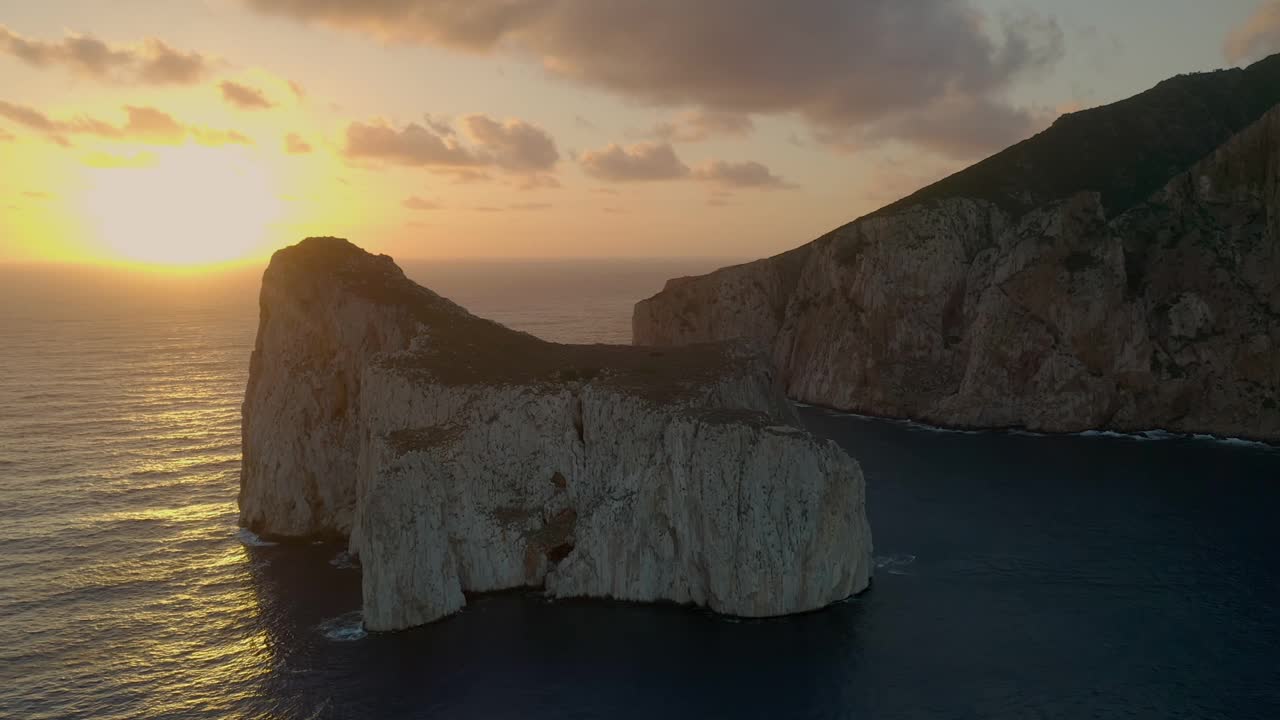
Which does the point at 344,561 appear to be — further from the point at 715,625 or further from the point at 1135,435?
the point at 1135,435

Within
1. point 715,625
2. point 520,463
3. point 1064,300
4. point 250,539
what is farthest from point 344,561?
point 1064,300

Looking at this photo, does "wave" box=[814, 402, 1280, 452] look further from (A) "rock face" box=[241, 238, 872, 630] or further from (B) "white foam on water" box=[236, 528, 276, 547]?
(B) "white foam on water" box=[236, 528, 276, 547]

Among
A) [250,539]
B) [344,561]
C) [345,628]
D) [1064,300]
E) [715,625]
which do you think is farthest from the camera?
[1064,300]

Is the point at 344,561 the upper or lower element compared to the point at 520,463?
lower

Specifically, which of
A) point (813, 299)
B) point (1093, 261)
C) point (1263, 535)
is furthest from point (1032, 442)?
point (813, 299)

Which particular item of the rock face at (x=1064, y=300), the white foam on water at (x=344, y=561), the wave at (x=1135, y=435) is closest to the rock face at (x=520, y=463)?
the white foam on water at (x=344, y=561)

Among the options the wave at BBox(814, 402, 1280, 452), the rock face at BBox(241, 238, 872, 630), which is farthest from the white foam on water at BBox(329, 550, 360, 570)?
the wave at BBox(814, 402, 1280, 452)

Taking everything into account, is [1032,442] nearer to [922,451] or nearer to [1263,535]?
[922,451]
